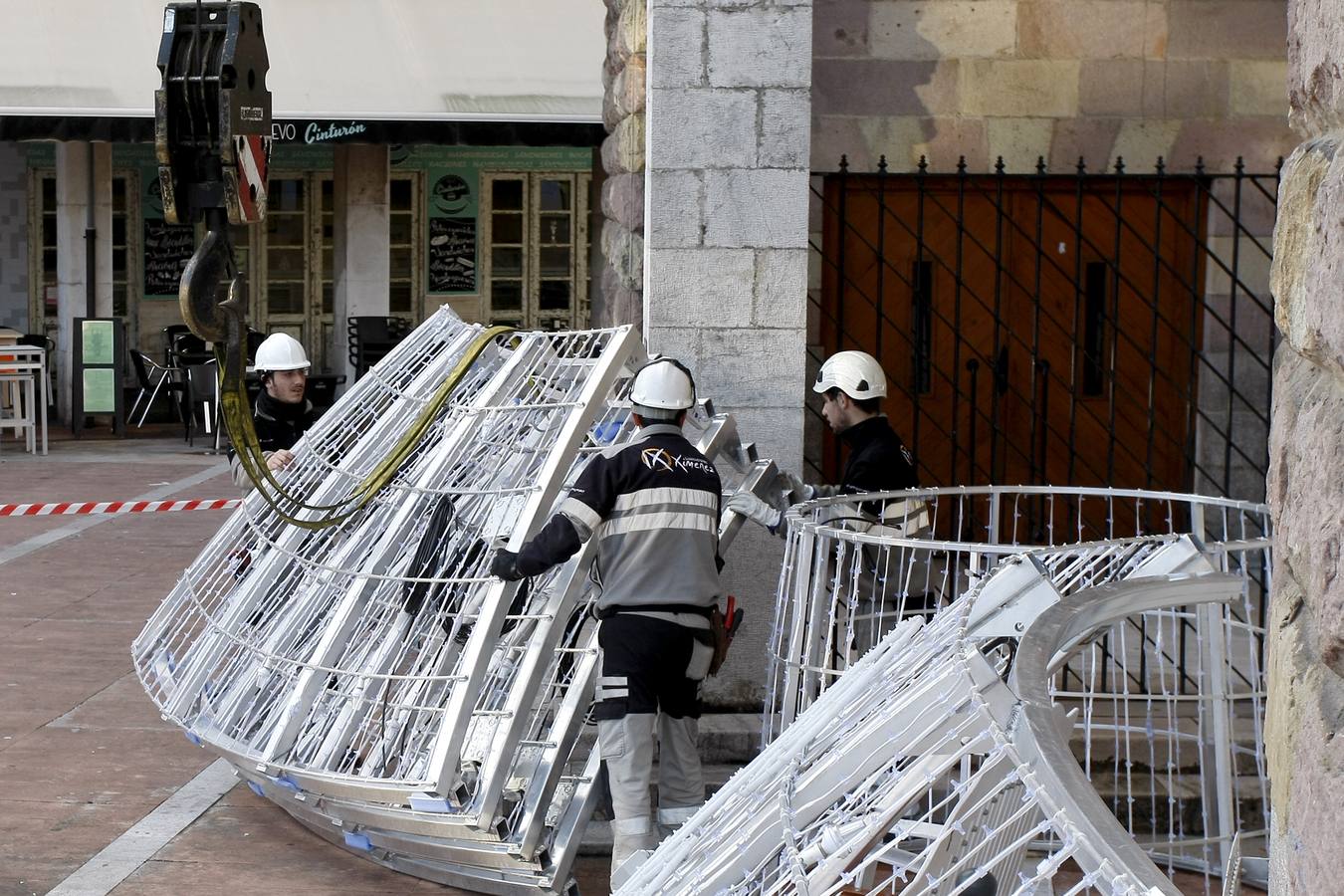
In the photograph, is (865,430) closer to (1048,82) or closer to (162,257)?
(1048,82)

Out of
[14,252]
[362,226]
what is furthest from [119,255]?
[362,226]

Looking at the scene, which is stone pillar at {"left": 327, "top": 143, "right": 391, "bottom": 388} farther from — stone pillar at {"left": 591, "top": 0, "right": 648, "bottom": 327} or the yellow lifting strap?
the yellow lifting strap

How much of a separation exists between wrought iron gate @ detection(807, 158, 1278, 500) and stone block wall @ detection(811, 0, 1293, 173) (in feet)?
0.61

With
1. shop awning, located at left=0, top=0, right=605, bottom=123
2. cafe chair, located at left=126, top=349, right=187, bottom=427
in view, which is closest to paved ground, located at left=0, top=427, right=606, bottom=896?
cafe chair, located at left=126, top=349, right=187, bottom=427

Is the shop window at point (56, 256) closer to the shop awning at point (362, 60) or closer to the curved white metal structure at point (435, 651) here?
the shop awning at point (362, 60)

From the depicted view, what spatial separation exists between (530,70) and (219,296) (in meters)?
13.6

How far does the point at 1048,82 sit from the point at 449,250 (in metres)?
13.1

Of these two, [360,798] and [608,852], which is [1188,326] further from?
[360,798]

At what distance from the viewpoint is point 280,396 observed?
9.20 m

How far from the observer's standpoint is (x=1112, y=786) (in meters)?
6.61

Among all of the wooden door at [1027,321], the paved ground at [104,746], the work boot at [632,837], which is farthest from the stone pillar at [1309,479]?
the wooden door at [1027,321]

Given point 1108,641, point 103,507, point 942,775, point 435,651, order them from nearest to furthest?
point 942,775 < point 435,651 < point 1108,641 < point 103,507

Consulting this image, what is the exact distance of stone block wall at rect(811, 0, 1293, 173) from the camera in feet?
28.6

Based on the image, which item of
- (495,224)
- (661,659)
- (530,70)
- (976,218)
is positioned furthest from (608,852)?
(495,224)
